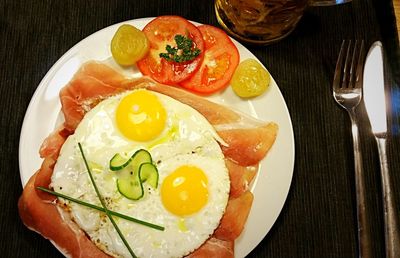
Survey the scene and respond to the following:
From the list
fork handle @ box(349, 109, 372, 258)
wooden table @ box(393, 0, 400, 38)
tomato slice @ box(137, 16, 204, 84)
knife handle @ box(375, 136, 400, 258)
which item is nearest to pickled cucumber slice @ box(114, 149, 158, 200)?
tomato slice @ box(137, 16, 204, 84)

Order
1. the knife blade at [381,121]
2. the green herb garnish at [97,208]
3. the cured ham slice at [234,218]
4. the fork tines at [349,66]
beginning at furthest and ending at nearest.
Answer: the fork tines at [349,66] < the knife blade at [381,121] < the cured ham slice at [234,218] < the green herb garnish at [97,208]

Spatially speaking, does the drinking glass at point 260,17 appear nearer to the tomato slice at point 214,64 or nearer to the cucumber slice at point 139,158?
the tomato slice at point 214,64

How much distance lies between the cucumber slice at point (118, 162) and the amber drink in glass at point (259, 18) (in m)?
0.78

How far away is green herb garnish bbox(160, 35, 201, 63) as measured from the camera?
1847 mm

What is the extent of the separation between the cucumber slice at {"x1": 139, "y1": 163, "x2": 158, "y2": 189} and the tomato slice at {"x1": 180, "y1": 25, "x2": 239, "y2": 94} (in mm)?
410

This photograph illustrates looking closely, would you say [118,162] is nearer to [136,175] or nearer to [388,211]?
[136,175]

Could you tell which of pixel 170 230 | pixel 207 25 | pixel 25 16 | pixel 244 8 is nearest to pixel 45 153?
pixel 170 230

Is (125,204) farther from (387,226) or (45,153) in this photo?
(387,226)

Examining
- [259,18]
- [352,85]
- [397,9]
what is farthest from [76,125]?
[397,9]

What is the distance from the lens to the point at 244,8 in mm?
1882

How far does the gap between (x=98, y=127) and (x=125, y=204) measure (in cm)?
31

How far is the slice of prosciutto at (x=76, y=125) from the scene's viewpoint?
1706 millimetres

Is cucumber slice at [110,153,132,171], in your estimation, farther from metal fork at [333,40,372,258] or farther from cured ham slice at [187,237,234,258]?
metal fork at [333,40,372,258]

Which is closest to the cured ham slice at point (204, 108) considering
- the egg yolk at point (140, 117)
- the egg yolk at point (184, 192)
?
the egg yolk at point (140, 117)
